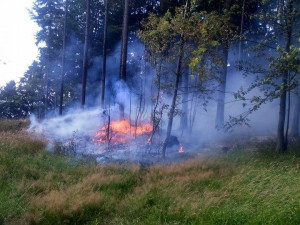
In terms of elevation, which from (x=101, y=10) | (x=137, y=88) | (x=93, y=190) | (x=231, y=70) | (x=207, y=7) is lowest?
(x=93, y=190)

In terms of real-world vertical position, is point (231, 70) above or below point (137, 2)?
below

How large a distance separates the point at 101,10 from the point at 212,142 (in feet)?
68.6

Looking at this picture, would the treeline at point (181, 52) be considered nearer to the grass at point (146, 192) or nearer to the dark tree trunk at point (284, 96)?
the dark tree trunk at point (284, 96)

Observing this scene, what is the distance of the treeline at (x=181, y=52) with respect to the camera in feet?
40.5

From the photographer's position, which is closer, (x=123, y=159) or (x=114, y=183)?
(x=114, y=183)

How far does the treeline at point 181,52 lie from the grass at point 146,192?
336cm

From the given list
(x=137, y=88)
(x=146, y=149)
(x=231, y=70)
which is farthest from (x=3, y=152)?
(x=231, y=70)

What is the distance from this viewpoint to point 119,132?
54.1 ft

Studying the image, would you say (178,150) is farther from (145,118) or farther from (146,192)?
(146,192)

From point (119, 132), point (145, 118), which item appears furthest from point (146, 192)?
point (145, 118)

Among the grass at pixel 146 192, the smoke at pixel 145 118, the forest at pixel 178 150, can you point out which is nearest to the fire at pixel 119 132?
the forest at pixel 178 150

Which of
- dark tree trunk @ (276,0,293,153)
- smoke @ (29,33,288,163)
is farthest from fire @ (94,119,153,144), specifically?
dark tree trunk @ (276,0,293,153)

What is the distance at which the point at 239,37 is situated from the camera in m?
12.5

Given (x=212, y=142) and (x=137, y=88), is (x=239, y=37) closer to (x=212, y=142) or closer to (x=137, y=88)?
(x=212, y=142)
